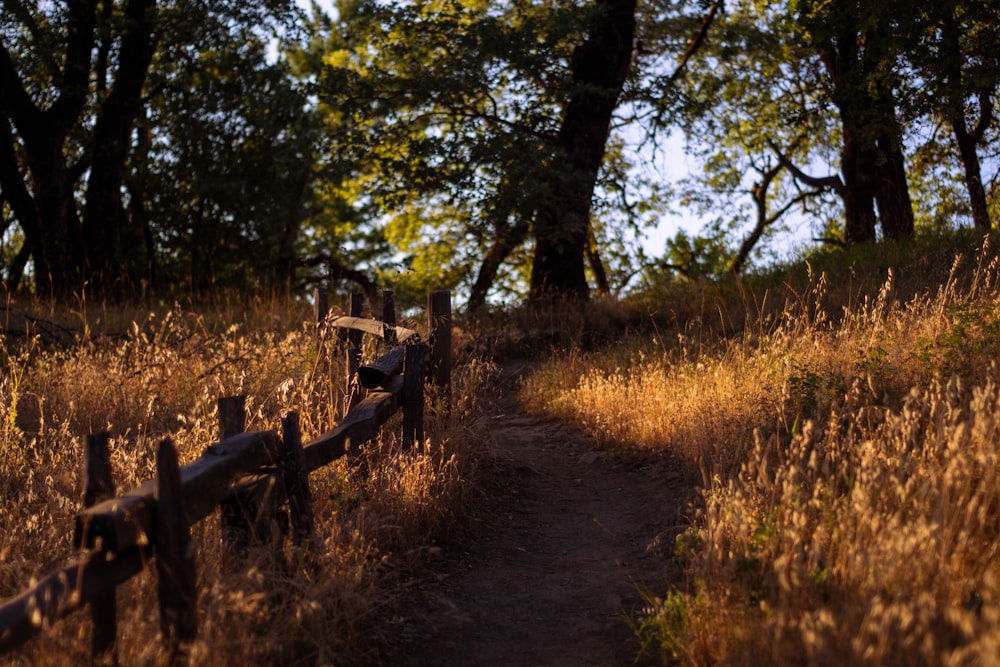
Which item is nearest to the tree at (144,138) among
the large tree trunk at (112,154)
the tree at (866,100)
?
the large tree trunk at (112,154)

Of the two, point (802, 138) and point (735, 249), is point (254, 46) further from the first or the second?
point (735, 249)

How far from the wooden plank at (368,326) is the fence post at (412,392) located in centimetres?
49

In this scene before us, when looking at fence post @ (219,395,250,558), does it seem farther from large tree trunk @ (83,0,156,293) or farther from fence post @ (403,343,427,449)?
large tree trunk @ (83,0,156,293)

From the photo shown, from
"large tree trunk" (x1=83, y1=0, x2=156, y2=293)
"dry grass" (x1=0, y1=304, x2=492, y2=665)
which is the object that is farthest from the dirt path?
"large tree trunk" (x1=83, y1=0, x2=156, y2=293)

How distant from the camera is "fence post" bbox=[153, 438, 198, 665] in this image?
3.78 metres

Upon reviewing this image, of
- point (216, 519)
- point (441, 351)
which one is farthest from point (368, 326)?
point (216, 519)

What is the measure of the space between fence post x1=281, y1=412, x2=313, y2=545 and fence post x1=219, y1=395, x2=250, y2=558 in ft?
0.80

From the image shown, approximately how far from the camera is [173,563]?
3877mm

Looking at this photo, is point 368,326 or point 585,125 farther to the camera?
point 585,125

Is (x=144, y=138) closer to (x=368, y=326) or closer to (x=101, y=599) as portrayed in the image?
(x=368, y=326)

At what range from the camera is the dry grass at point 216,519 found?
13.9 feet

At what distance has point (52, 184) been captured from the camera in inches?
658

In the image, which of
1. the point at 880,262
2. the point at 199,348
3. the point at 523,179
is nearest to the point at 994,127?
the point at 880,262

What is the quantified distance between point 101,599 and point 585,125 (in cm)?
1336
